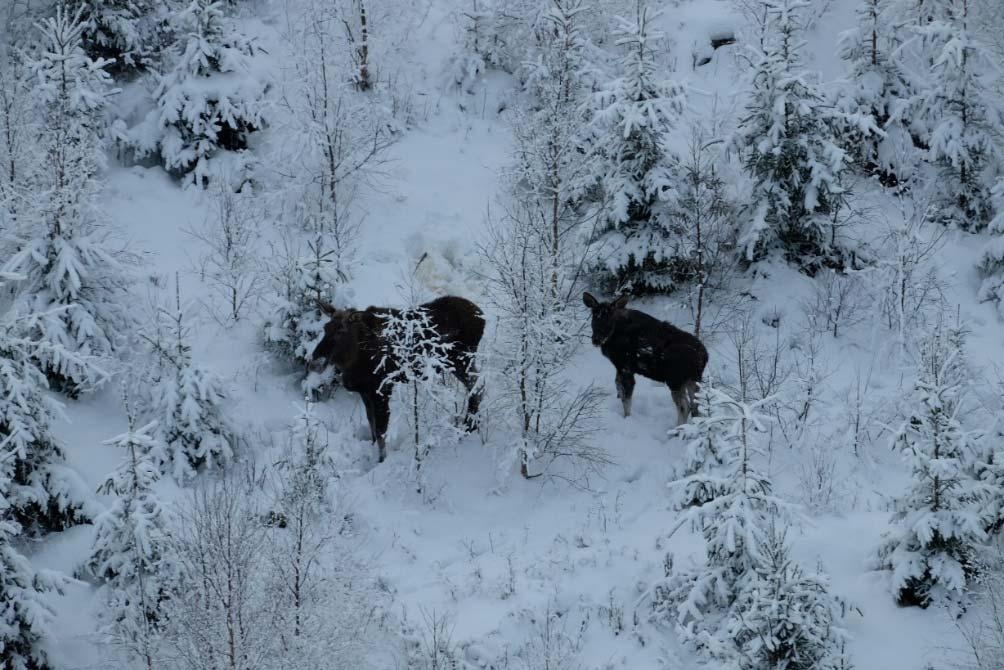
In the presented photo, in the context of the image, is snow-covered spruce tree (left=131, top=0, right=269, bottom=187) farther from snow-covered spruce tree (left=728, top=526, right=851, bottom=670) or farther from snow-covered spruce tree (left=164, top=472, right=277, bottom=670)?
snow-covered spruce tree (left=728, top=526, right=851, bottom=670)

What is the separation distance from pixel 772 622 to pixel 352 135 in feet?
37.8

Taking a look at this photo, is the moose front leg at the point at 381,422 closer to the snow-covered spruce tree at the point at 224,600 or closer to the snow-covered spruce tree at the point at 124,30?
the snow-covered spruce tree at the point at 224,600

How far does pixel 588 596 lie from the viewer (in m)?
10.1

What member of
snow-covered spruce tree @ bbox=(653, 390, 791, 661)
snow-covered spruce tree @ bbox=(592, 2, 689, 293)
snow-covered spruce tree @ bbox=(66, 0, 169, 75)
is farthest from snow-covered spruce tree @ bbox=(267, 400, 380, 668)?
snow-covered spruce tree @ bbox=(66, 0, 169, 75)

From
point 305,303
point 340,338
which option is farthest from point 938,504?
point 305,303

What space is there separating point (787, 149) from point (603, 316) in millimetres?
4386

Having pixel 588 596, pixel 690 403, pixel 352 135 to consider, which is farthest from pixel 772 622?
pixel 352 135

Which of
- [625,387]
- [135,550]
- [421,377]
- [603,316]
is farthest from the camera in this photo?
[625,387]

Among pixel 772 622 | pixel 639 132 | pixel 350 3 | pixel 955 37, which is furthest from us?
pixel 350 3

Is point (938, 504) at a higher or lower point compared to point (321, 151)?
lower

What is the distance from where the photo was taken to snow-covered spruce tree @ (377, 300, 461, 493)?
1180 centimetres

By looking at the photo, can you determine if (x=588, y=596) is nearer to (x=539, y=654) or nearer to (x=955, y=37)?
(x=539, y=654)

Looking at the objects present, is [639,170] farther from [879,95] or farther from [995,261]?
[995,261]

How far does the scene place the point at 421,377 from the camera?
12094 mm
